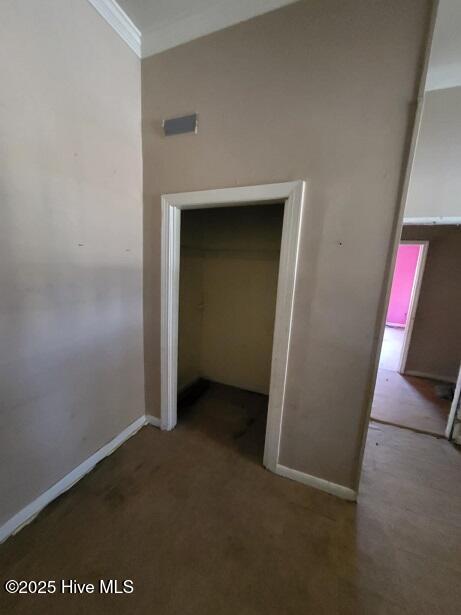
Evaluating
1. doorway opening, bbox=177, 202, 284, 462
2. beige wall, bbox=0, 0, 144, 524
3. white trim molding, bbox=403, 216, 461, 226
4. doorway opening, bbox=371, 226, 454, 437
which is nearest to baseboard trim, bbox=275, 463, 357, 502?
doorway opening, bbox=177, 202, 284, 462

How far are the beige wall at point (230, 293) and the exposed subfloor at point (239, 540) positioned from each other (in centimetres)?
115

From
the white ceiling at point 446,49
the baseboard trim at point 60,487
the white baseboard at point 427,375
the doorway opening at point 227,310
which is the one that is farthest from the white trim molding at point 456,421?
the baseboard trim at point 60,487

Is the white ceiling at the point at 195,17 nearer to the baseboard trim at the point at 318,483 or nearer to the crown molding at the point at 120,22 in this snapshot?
the crown molding at the point at 120,22

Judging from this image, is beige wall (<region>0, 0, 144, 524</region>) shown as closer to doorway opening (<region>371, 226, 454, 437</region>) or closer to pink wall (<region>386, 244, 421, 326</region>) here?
doorway opening (<region>371, 226, 454, 437</region>)

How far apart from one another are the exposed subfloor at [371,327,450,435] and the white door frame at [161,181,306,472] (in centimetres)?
164

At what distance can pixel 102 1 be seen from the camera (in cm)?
142

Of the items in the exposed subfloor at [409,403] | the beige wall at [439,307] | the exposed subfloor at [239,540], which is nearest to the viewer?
the exposed subfloor at [239,540]

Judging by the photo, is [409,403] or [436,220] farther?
[409,403]

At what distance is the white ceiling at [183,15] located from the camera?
4.65ft

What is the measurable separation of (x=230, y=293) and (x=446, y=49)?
2.69 m

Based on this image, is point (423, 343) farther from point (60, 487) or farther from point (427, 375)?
point (60, 487)

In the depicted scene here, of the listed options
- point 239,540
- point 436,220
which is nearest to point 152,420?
point 239,540

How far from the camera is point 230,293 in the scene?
2936 millimetres

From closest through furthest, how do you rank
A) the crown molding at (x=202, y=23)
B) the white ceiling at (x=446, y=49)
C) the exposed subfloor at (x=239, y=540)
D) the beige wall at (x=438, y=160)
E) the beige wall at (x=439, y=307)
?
the exposed subfloor at (x=239, y=540), the crown molding at (x=202, y=23), the white ceiling at (x=446, y=49), the beige wall at (x=438, y=160), the beige wall at (x=439, y=307)
